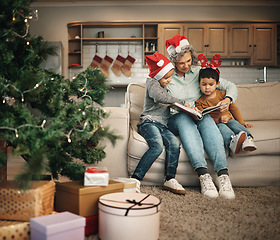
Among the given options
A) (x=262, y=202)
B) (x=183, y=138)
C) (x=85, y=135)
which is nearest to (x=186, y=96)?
(x=183, y=138)

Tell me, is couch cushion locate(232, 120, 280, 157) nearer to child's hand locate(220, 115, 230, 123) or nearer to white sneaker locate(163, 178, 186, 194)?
child's hand locate(220, 115, 230, 123)

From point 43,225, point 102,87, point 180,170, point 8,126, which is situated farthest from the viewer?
point 180,170

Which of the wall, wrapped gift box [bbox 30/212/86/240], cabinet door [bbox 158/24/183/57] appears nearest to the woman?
wrapped gift box [bbox 30/212/86/240]

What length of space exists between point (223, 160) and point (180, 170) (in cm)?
29

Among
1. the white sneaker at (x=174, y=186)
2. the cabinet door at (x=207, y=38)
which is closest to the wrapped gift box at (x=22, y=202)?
the white sneaker at (x=174, y=186)

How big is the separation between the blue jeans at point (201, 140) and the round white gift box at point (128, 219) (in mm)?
803

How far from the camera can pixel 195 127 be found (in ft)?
6.28

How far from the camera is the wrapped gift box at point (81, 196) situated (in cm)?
113

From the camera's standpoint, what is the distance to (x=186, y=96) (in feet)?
7.15

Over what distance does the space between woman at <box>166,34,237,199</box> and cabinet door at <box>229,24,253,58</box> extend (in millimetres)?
3266

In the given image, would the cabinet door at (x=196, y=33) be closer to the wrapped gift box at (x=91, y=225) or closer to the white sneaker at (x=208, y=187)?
the white sneaker at (x=208, y=187)

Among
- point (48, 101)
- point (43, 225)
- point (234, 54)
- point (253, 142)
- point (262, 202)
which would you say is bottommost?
point (262, 202)

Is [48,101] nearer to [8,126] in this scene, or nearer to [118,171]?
[8,126]

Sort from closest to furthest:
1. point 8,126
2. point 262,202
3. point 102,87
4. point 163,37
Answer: point 8,126
point 102,87
point 262,202
point 163,37
